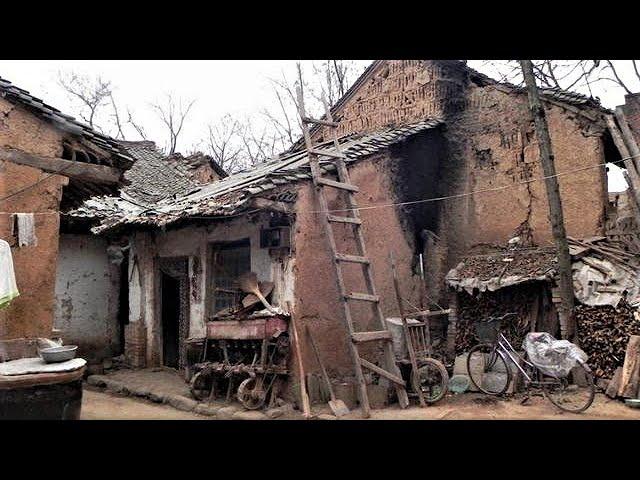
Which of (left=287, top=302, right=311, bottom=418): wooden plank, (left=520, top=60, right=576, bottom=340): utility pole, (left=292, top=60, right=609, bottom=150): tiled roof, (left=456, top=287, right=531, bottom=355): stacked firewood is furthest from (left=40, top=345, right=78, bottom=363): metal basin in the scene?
(left=292, top=60, right=609, bottom=150): tiled roof

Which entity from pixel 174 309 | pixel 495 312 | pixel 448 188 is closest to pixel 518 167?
pixel 448 188

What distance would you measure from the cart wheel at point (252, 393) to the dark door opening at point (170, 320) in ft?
12.0

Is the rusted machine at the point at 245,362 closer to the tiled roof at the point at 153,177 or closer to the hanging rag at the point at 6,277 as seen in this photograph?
the hanging rag at the point at 6,277

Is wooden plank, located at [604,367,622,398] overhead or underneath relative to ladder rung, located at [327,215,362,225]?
underneath

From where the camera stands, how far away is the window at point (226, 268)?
366 inches

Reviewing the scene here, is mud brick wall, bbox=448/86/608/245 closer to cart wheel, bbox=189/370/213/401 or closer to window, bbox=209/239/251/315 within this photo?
window, bbox=209/239/251/315

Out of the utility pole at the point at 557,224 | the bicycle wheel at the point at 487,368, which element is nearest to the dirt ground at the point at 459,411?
the bicycle wheel at the point at 487,368

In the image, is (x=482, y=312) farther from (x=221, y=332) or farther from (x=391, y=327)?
(x=221, y=332)

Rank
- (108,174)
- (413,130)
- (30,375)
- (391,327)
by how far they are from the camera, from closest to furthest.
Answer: (30,375)
(108,174)
(391,327)
(413,130)

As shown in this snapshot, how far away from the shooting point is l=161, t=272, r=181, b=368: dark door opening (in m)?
10.9

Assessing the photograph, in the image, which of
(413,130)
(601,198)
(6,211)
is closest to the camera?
(6,211)
